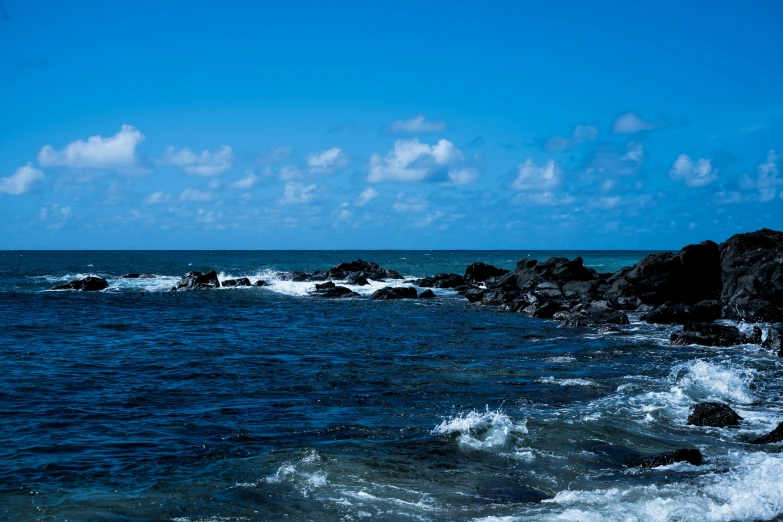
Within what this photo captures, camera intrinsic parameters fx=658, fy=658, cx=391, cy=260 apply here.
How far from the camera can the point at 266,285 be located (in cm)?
6006

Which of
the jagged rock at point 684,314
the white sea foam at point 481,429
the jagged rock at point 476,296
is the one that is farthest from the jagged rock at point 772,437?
the jagged rock at point 476,296

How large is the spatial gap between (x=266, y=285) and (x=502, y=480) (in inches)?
1992

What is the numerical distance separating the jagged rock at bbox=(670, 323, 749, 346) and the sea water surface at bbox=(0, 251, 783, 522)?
0.83 meters

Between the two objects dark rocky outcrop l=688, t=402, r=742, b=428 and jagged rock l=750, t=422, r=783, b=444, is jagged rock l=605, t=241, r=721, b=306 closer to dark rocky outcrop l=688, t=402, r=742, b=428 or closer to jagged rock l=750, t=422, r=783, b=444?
dark rocky outcrop l=688, t=402, r=742, b=428

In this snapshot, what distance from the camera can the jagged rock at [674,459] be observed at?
1180 cm

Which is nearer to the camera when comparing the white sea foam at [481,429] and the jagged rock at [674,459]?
the jagged rock at [674,459]

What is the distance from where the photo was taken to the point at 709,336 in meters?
26.2

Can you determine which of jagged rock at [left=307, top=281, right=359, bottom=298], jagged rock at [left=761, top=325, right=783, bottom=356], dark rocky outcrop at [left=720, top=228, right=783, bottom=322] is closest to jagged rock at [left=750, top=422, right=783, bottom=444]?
jagged rock at [left=761, top=325, right=783, bottom=356]

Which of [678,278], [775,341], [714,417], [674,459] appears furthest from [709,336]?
[674,459]

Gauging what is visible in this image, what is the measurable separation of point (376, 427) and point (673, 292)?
29.6 m

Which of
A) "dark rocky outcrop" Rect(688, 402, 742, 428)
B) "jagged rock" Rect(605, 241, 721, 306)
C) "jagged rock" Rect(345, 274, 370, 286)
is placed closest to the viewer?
"dark rocky outcrop" Rect(688, 402, 742, 428)

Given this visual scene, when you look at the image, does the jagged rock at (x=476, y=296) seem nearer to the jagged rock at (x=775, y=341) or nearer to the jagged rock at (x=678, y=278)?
the jagged rock at (x=678, y=278)

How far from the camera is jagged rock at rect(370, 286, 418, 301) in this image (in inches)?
1891

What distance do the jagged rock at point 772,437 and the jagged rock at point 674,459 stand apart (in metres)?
2.06
